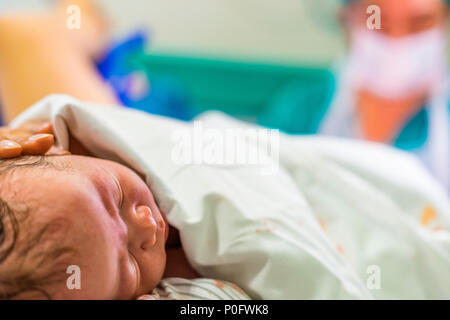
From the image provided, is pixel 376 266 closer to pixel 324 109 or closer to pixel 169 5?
pixel 324 109

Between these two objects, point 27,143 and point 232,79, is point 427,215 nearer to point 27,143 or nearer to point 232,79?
point 27,143

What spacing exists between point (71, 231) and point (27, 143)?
14 cm

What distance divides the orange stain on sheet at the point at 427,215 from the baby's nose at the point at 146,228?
1.42 ft

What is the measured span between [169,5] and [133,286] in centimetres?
155

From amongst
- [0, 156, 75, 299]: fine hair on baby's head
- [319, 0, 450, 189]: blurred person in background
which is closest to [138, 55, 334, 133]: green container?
[319, 0, 450, 189]: blurred person in background

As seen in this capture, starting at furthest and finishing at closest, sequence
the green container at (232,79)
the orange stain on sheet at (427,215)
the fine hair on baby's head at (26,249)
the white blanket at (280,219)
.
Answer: the green container at (232,79)
the orange stain on sheet at (427,215)
the white blanket at (280,219)
the fine hair on baby's head at (26,249)

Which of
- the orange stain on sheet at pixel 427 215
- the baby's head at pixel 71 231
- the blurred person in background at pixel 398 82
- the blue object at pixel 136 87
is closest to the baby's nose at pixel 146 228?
the baby's head at pixel 71 231

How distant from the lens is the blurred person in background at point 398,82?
1476mm

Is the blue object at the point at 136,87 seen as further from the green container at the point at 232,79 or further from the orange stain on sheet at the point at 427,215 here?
the orange stain on sheet at the point at 427,215

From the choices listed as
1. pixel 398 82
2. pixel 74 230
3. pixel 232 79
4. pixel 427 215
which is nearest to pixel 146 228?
pixel 74 230

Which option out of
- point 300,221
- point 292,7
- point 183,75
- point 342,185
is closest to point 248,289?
point 300,221

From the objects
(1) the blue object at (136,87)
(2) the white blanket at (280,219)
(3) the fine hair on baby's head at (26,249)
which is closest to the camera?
(3) the fine hair on baby's head at (26,249)

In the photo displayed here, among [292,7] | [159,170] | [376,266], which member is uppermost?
[292,7]
